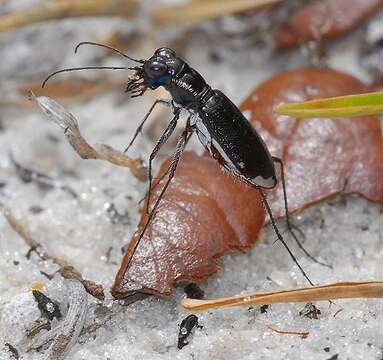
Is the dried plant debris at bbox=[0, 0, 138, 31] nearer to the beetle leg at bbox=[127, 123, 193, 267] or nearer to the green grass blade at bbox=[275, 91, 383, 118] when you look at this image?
the beetle leg at bbox=[127, 123, 193, 267]

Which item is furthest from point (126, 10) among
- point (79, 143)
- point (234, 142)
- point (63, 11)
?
point (234, 142)

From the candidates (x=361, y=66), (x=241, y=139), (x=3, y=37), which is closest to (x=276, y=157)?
(x=241, y=139)

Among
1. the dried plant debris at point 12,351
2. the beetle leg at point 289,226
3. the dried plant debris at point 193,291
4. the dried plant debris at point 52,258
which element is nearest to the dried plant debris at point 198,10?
the beetle leg at point 289,226

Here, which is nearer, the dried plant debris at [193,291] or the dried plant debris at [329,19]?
the dried plant debris at [193,291]

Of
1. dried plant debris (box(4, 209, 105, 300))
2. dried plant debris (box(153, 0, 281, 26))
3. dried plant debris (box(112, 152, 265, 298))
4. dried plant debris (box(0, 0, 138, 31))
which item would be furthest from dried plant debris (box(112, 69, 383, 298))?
dried plant debris (box(0, 0, 138, 31))

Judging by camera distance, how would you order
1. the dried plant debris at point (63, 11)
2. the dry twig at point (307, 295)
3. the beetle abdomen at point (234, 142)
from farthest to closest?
the dried plant debris at point (63, 11)
the beetle abdomen at point (234, 142)
the dry twig at point (307, 295)

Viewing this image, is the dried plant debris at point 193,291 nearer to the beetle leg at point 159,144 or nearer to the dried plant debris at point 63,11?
the beetle leg at point 159,144

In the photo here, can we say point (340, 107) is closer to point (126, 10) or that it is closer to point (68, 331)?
point (68, 331)
